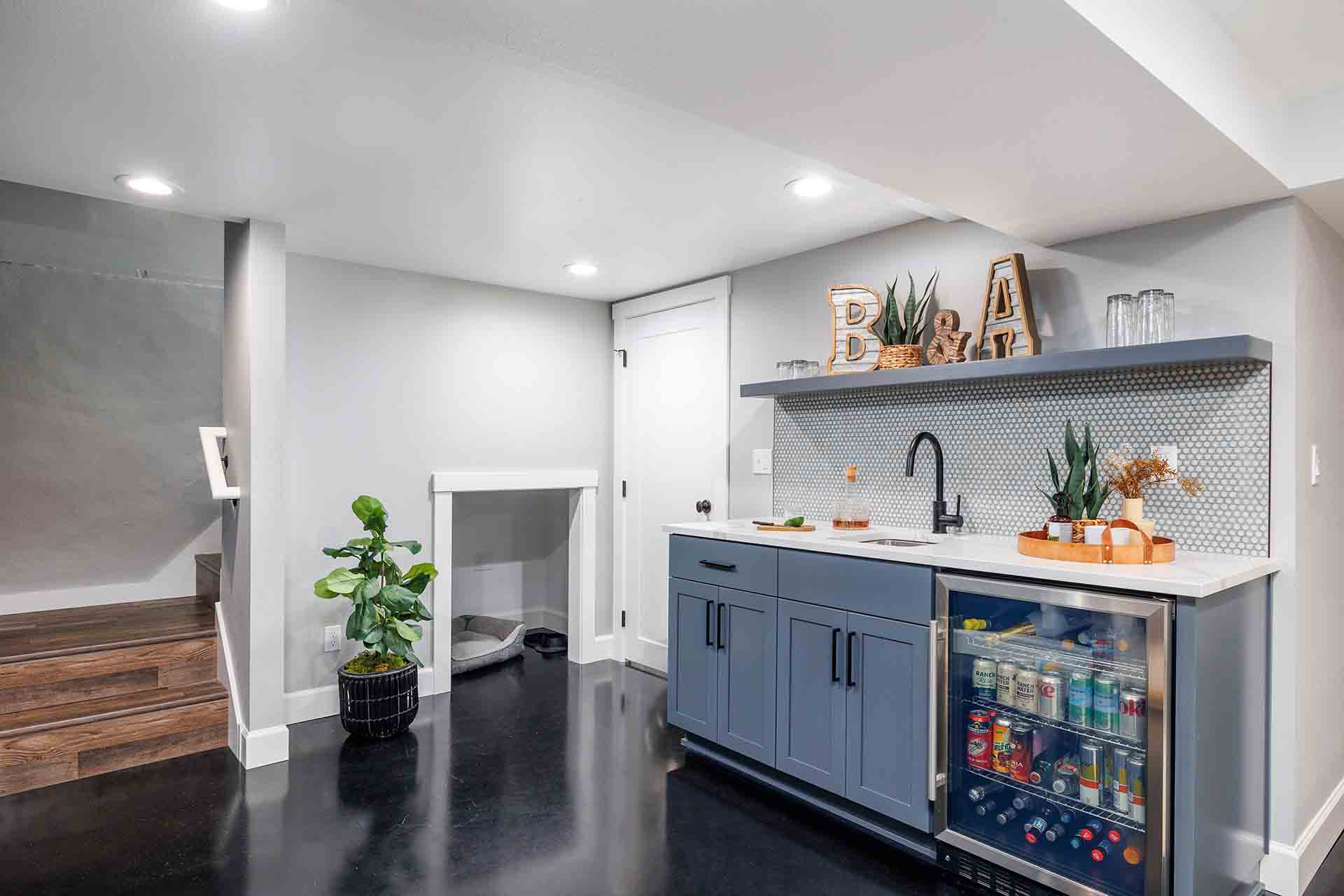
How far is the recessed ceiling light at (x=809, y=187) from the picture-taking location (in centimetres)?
266

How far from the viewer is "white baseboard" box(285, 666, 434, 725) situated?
363cm

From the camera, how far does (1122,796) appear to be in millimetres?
1998

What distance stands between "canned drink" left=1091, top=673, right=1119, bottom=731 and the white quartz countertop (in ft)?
0.93

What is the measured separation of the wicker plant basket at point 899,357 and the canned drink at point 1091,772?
1465 mm

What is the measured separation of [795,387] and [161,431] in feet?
12.4

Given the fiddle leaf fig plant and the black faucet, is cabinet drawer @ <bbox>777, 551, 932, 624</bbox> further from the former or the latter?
the fiddle leaf fig plant

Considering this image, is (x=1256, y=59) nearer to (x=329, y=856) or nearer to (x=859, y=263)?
(x=859, y=263)

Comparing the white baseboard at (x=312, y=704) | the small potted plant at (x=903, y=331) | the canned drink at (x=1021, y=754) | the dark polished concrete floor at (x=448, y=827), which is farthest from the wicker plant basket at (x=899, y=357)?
the white baseboard at (x=312, y=704)

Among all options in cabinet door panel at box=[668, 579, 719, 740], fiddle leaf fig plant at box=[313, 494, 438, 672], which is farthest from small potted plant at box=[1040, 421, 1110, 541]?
fiddle leaf fig plant at box=[313, 494, 438, 672]

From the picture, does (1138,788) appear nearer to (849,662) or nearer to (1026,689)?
(1026,689)

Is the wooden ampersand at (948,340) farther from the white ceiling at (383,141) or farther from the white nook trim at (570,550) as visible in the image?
the white nook trim at (570,550)

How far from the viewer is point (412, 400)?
4074mm

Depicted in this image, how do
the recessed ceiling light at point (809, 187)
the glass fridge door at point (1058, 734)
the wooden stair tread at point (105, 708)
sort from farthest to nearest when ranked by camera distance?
the wooden stair tread at point (105, 708)
the recessed ceiling light at point (809, 187)
the glass fridge door at point (1058, 734)

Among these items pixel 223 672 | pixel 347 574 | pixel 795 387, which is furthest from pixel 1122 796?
pixel 223 672
